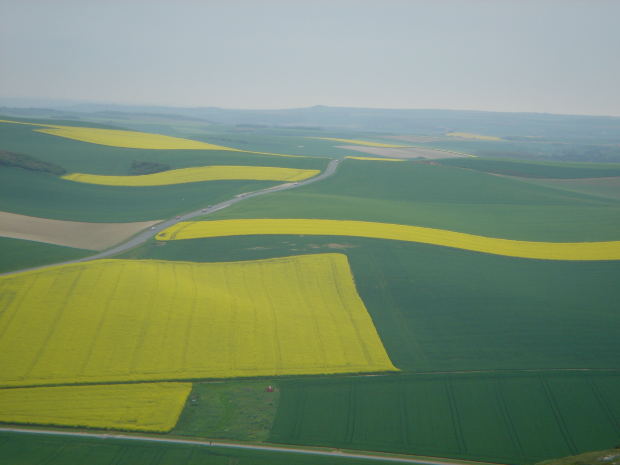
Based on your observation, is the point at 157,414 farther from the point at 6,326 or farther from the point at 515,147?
the point at 515,147

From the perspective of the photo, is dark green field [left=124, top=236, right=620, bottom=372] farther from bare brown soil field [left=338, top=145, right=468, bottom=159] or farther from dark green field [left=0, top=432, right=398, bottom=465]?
bare brown soil field [left=338, top=145, right=468, bottom=159]

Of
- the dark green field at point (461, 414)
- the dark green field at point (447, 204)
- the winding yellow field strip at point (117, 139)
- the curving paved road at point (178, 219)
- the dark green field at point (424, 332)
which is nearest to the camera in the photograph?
the dark green field at point (461, 414)

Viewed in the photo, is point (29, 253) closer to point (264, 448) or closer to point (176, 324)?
point (176, 324)

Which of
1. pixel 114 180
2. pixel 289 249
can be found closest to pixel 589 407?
pixel 289 249

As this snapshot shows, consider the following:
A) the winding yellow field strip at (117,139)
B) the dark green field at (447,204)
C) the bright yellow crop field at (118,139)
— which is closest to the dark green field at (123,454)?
the dark green field at (447,204)

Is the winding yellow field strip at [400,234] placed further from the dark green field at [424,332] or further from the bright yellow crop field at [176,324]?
the bright yellow crop field at [176,324]

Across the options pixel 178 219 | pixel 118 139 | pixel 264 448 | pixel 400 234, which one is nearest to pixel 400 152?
pixel 118 139
